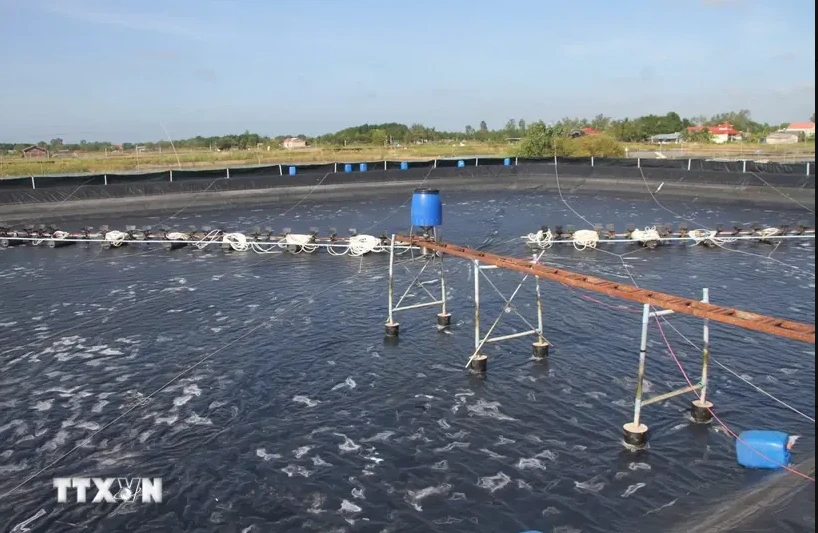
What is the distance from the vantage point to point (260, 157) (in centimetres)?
7525

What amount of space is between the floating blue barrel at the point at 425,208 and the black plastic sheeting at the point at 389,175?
3374cm

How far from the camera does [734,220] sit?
3766cm

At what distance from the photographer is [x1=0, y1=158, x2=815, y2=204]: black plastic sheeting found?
43.1m

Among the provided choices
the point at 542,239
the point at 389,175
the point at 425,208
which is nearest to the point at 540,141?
the point at 389,175

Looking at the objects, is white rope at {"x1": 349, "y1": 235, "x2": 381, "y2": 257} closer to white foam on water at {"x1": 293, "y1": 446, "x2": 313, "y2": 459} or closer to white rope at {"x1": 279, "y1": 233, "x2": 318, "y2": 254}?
white rope at {"x1": 279, "y1": 233, "x2": 318, "y2": 254}

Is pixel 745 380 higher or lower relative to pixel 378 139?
lower

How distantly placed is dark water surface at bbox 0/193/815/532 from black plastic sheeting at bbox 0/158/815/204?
20242 mm

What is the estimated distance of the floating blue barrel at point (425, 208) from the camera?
16.5 meters

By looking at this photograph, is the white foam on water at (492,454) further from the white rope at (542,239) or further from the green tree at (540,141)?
the green tree at (540,141)

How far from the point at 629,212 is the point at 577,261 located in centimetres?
1578

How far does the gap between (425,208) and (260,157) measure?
62.0 metres

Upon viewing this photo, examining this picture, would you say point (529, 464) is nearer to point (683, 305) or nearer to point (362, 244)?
point (683, 305)

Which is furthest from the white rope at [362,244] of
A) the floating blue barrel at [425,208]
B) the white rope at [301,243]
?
the floating blue barrel at [425,208]

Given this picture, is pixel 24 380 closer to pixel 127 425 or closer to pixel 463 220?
pixel 127 425
